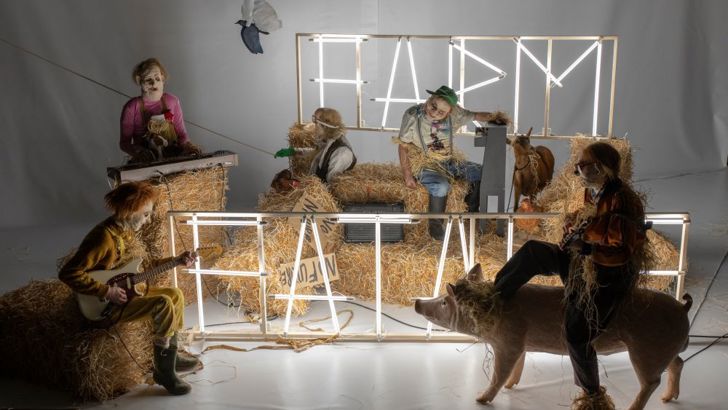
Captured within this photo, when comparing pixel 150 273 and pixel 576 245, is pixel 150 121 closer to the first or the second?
pixel 150 273

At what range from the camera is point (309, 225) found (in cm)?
553

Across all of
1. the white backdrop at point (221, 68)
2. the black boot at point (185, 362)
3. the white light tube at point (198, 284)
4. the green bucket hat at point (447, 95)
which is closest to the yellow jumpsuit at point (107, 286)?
the black boot at point (185, 362)

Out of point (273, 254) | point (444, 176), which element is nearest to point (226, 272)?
point (273, 254)

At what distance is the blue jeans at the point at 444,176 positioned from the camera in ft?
18.9

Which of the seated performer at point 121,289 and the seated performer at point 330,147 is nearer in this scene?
the seated performer at point 121,289

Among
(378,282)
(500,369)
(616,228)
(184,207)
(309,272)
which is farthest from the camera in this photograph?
(184,207)

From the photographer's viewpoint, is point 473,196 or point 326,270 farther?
point 473,196

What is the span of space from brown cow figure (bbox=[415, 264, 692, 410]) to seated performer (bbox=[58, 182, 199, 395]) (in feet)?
4.44

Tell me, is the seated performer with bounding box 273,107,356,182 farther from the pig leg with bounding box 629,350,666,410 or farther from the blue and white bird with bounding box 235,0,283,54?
the pig leg with bounding box 629,350,666,410

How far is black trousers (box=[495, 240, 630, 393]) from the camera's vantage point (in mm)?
3736

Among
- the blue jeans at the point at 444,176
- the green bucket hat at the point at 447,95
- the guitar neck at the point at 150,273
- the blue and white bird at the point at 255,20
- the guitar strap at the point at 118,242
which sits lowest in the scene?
the guitar neck at the point at 150,273

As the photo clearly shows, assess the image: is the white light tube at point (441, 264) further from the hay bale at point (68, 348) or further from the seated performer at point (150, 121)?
the seated performer at point (150, 121)

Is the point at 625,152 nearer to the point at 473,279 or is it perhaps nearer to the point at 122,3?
the point at 473,279

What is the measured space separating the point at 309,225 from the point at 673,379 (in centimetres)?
257
